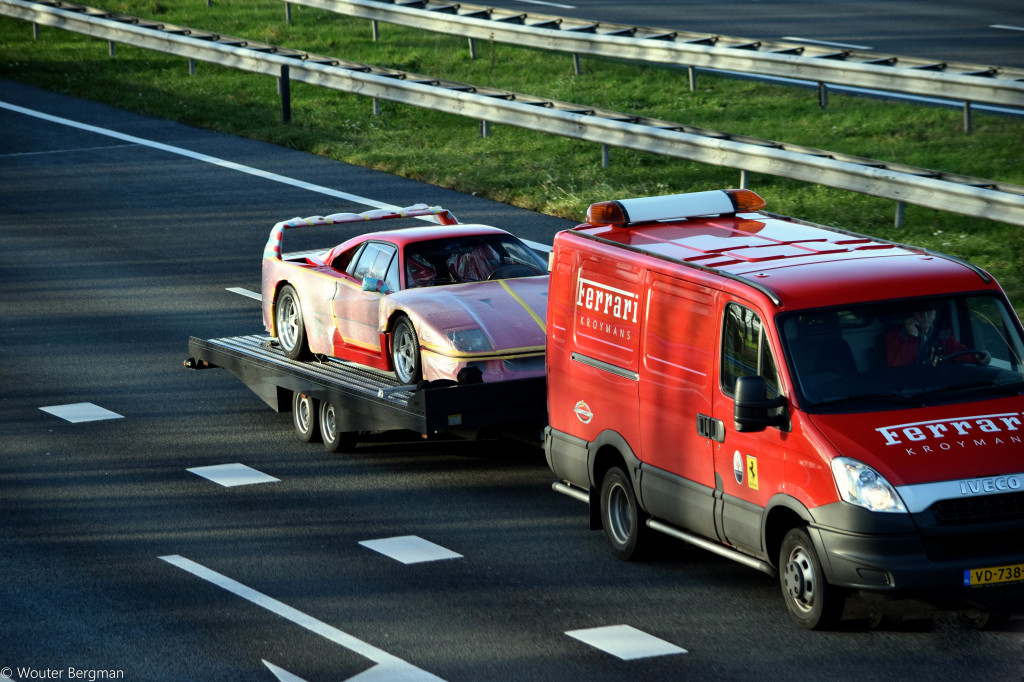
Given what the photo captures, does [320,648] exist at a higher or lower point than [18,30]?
lower

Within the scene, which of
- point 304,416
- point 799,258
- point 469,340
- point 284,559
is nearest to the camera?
point 799,258

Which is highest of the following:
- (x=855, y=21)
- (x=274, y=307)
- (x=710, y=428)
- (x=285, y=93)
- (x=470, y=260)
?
(x=855, y=21)

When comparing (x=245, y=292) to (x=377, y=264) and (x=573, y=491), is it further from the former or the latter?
(x=573, y=491)

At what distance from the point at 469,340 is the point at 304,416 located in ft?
6.68

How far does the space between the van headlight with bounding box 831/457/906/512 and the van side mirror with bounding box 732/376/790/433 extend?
52 centimetres

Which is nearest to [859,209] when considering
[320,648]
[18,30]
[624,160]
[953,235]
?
[953,235]

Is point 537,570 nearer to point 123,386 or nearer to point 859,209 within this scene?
point 123,386

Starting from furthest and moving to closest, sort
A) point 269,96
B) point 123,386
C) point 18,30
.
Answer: point 18,30
point 269,96
point 123,386

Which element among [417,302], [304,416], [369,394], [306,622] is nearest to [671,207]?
[417,302]

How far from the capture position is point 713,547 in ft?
31.6

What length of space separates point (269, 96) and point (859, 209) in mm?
12430

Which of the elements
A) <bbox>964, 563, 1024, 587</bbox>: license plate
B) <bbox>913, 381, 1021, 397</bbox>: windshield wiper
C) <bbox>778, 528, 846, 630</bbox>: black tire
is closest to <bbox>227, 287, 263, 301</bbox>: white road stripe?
<bbox>778, 528, 846, 630</bbox>: black tire

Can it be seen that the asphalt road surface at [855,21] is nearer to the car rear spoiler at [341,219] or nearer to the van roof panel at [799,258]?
the car rear spoiler at [341,219]

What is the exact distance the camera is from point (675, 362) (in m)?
9.80
